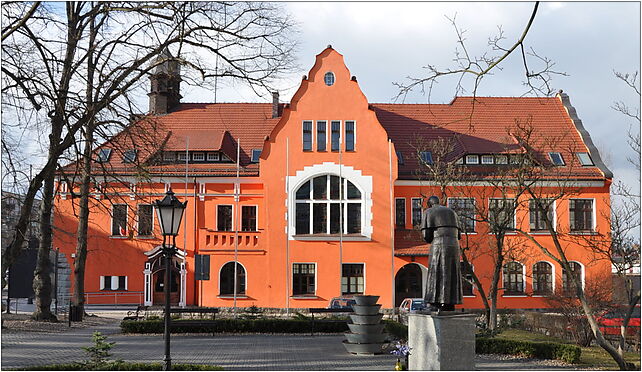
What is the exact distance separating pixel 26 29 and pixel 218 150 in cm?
2501

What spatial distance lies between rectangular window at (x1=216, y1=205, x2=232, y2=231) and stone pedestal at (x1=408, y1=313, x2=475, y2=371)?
28053mm

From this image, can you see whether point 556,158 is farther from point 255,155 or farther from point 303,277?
point 255,155

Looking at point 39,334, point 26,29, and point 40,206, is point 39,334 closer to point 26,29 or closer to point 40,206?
point 40,206

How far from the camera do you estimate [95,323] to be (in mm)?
26672

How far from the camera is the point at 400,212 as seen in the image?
124 ft

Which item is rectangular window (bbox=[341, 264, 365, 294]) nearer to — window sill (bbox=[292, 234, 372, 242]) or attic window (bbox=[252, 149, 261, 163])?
window sill (bbox=[292, 234, 372, 242])

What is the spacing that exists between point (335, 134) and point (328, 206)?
379cm

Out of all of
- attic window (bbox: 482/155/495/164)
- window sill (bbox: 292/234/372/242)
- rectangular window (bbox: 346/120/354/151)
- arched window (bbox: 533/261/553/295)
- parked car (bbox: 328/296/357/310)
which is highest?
rectangular window (bbox: 346/120/354/151)

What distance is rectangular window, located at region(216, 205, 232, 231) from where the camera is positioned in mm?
37781

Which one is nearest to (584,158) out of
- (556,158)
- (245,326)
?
(556,158)

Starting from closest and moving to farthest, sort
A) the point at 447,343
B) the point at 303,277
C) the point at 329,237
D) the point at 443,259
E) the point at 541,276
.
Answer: the point at 447,343, the point at 443,259, the point at 329,237, the point at 303,277, the point at 541,276

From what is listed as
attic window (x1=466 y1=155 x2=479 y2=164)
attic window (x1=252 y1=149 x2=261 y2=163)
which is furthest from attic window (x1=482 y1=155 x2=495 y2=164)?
attic window (x1=252 y1=149 x2=261 y2=163)

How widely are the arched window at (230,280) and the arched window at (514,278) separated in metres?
13.9

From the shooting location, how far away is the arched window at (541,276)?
120ft
